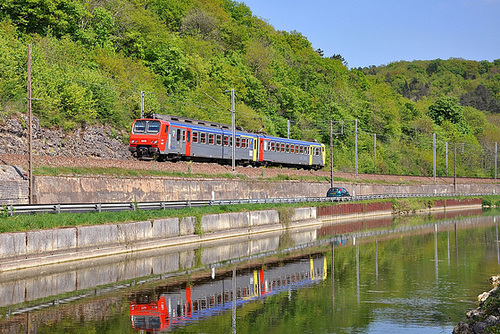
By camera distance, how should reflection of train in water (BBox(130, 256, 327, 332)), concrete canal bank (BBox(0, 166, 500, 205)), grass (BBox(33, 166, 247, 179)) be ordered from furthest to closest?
grass (BBox(33, 166, 247, 179))
concrete canal bank (BBox(0, 166, 500, 205))
reflection of train in water (BBox(130, 256, 327, 332))

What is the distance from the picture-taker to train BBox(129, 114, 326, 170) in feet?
159

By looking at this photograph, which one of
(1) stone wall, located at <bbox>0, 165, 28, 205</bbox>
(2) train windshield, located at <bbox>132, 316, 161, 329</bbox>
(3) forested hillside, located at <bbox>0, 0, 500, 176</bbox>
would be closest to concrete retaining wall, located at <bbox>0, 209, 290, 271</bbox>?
(1) stone wall, located at <bbox>0, 165, 28, 205</bbox>

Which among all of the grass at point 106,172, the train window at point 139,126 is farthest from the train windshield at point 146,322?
the train window at point 139,126

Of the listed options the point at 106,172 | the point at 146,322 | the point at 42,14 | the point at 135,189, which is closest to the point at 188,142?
the point at 135,189

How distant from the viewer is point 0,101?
51.1 meters

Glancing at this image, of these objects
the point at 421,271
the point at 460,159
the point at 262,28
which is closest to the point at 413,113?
the point at 460,159

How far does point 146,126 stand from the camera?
1909 inches

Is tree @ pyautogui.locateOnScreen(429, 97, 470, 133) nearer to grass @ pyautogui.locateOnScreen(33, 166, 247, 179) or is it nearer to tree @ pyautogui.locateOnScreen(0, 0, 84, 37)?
tree @ pyautogui.locateOnScreen(0, 0, 84, 37)

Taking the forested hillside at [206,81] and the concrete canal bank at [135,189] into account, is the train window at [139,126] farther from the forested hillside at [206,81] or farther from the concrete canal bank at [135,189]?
the forested hillside at [206,81]

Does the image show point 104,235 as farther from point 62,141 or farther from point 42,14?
point 42,14

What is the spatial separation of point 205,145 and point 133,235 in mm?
24419

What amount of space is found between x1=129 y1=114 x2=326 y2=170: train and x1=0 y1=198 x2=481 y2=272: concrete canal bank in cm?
989

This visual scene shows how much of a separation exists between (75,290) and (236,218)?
1975 cm

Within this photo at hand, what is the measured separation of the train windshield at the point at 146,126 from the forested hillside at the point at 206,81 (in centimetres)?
996
